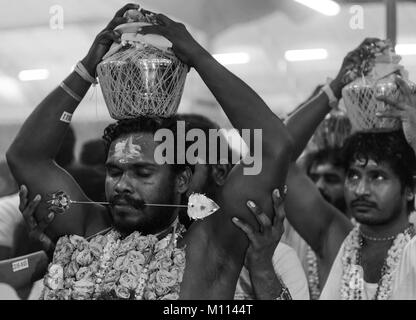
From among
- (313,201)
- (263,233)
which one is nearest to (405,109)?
(313,201)

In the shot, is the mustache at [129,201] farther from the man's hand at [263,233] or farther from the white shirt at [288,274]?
the white shirt at [288,274]

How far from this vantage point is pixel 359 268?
8.05ft

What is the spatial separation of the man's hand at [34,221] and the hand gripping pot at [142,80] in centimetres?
37

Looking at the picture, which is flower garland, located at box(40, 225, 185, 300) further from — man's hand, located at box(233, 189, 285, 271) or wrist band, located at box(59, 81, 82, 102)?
wrist band, located at box(59, 81, 82, 102)

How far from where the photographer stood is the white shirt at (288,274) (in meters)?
2.50

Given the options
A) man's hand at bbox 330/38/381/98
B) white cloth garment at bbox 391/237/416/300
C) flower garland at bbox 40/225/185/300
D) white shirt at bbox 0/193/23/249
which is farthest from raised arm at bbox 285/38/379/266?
white shirt at bbox 0/193/23/249

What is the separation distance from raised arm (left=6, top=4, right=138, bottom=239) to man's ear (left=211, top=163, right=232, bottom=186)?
12.5 inches

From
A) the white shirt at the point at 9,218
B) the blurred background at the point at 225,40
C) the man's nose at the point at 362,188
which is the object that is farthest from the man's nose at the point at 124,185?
the man's nose at the point at 362,188

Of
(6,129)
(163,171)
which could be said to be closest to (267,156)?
(163,171)

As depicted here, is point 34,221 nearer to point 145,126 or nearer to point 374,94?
point 145,126

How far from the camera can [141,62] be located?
2205 mm

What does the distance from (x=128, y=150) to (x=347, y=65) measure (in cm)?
72

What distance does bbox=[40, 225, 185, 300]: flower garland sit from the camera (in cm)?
218
